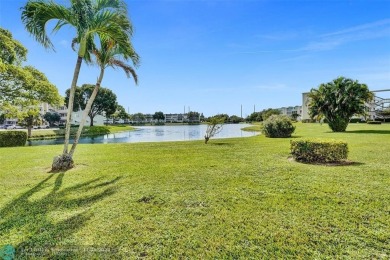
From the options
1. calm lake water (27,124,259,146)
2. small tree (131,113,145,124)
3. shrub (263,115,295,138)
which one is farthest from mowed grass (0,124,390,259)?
small tree (131,113,145,124)

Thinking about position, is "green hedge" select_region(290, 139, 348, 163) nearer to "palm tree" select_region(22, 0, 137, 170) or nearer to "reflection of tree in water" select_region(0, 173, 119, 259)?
"reflection of tree in water" select_region(0, 173, 119, 259)

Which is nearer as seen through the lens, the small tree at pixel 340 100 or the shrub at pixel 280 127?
the shrub at pixel 280 127

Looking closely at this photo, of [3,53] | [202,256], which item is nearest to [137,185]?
[202,256]

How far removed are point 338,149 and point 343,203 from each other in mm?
3981

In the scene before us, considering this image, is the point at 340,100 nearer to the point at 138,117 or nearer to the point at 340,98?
the point at 340,98

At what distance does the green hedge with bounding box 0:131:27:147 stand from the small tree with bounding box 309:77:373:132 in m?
26.9

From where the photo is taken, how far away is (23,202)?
16.1ft

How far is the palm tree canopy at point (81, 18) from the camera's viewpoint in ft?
22.6

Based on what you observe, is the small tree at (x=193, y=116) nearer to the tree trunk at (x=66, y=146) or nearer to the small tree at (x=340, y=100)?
the small tree at (x=340, y=100)

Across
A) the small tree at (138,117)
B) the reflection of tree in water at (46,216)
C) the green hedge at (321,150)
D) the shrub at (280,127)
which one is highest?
the small tree at (138,117)

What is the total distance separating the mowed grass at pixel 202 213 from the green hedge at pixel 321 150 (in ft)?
2.41

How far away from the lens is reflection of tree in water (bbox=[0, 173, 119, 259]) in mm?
3320

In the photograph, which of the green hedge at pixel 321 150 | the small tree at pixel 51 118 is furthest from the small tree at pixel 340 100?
the small tree at pixel 51 118

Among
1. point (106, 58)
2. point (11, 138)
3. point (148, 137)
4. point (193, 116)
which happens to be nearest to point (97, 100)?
point (148, 137)
